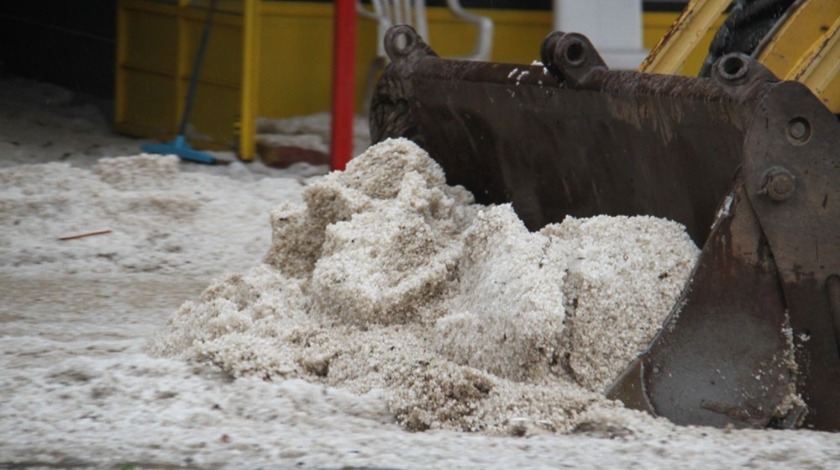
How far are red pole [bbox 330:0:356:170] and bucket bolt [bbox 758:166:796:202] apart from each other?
3.87 metres

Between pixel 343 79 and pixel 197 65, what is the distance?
1031 millimetres

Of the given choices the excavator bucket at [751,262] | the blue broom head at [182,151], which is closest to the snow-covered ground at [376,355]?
the excavator bucket at [751,262]

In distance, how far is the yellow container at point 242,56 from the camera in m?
6.99

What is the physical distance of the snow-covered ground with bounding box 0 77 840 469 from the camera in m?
2.65

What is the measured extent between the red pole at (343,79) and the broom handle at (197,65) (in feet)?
2.86

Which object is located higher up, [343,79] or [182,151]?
[343,79]

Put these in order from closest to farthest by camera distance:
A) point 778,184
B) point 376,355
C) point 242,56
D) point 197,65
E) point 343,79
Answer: point 778,184 < point 376,355 < point 343,79 < point 242,56 < point 197,65

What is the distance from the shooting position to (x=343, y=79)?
6.51 metres

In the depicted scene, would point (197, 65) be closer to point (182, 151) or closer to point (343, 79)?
point (182, 151)

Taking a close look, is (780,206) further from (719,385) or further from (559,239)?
(559,239)

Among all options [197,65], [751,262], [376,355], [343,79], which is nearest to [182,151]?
[197,65]

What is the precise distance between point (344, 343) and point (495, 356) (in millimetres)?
436

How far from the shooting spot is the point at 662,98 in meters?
3.10

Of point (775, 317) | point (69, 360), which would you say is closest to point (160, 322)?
point (69, 360)
